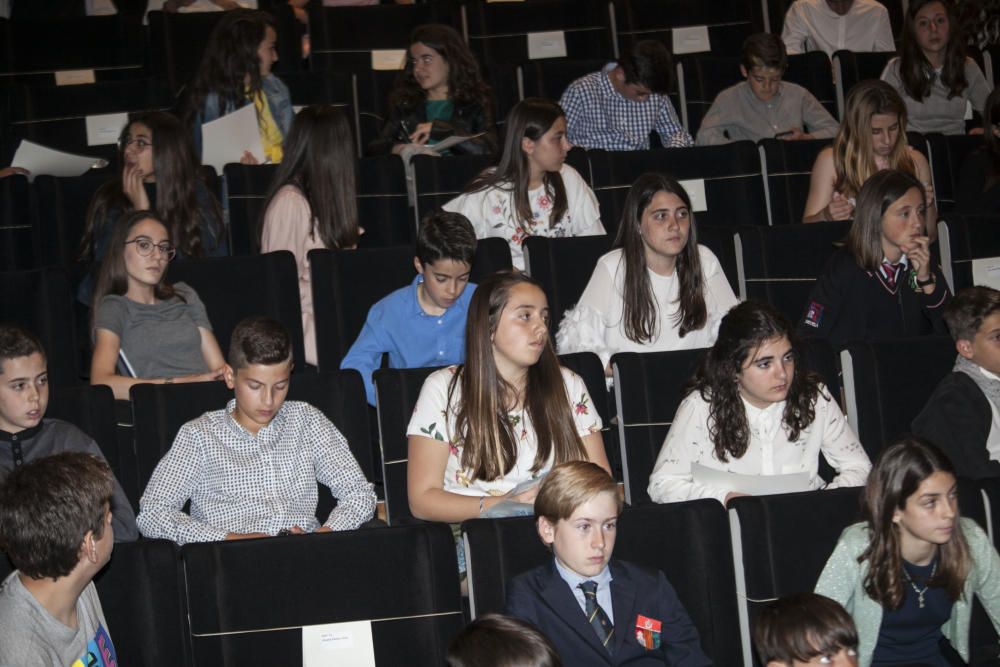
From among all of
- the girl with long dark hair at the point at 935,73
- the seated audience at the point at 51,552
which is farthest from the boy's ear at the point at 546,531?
the girl with long dark hair at the point at 935,73

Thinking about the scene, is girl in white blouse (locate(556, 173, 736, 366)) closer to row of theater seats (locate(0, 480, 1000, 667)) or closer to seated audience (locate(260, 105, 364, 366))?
seated audience (locate(260, 105, 364, 366))

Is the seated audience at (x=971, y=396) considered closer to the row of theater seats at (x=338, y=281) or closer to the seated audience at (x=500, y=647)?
the row of theater seats at (x=338, y=281)

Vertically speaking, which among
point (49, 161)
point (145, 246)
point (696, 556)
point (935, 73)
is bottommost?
point (696, 556)

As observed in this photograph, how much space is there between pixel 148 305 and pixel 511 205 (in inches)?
56.5

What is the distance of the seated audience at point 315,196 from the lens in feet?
15.3

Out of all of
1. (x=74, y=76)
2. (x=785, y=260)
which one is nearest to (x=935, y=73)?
(x=785, y=260)

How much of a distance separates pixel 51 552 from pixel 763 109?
14.1ft

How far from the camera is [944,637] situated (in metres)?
2.98

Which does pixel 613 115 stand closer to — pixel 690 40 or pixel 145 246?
pixel 690 40

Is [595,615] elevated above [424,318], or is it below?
below

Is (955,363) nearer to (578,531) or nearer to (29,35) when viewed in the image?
(578,531)

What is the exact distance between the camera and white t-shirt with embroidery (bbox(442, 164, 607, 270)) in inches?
190

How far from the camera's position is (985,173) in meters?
5.25

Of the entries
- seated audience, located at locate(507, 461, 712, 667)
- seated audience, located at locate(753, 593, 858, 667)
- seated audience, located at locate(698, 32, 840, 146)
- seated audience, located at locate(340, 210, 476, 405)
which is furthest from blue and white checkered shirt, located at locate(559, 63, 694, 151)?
seated audience, located at locate(753, 593, 858, 667)
